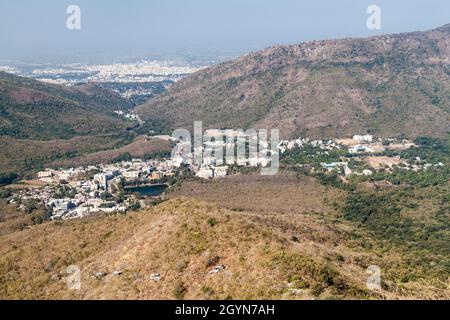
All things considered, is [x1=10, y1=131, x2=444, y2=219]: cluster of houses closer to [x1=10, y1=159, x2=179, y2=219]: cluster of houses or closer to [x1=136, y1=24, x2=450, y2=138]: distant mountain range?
[x1=10, y1=159, x2=179, y2=219]: cluster of houses

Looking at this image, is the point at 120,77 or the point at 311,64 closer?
the point at 311,64

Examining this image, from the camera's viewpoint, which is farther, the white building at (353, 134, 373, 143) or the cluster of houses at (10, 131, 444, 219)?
the white building at (353, 134, 373, 143)

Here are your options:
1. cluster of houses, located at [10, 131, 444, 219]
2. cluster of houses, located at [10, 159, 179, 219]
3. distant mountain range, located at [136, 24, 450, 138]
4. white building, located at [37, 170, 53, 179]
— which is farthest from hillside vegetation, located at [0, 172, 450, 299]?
distant mountain range, located at [136, 24, 450, 138]

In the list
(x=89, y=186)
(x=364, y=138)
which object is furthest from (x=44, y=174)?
(x=364, y=138)

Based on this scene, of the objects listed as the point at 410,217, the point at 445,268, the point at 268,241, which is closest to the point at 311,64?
the point at 410,217
